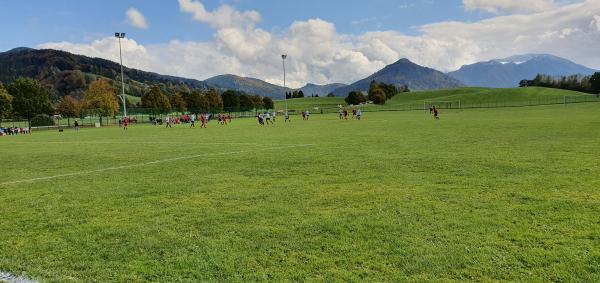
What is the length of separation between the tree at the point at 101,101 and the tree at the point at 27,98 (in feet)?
23.3

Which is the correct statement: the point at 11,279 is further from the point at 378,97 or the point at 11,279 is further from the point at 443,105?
the point at 378,97

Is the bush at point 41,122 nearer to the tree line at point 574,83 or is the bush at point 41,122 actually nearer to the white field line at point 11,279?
the white field line at point 11,279

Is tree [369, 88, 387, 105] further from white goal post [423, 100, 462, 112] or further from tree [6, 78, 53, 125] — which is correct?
tree [6, 78, 53, 125]

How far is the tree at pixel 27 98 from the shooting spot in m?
75.0

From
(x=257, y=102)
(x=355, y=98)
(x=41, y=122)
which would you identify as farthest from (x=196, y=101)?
(x=355, y=98)

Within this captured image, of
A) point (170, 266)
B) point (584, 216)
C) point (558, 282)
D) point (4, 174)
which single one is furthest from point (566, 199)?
point (4, 174)

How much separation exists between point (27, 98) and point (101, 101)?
11.3m

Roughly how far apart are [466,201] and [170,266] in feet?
17.4

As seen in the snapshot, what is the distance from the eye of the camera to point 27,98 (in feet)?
250

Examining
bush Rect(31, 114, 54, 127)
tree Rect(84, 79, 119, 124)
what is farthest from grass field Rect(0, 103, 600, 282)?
tree Rect(84, 79, 119, 124)

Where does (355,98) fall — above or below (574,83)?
below

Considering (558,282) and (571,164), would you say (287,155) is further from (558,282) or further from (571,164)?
(558,282)

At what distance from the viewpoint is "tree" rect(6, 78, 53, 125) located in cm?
7500

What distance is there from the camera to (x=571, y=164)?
12281 mm
